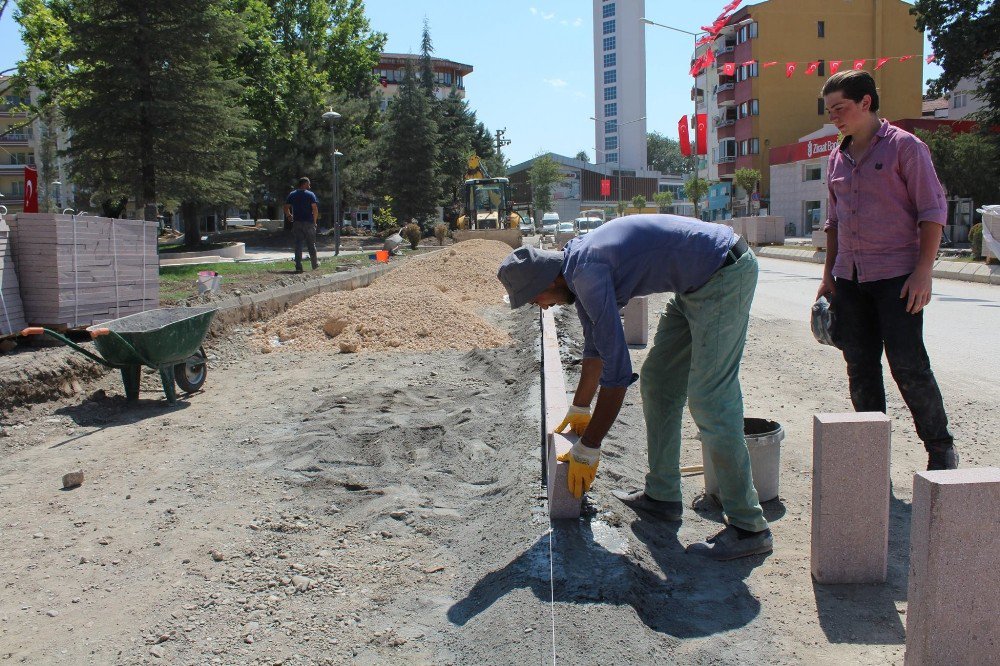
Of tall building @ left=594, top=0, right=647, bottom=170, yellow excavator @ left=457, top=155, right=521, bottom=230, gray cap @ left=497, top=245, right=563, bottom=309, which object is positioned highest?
A: tall building @ left=594, top=0, right=647, bottom=170

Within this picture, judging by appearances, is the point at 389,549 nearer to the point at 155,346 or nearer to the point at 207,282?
the point at 155,346

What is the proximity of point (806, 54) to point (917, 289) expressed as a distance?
54.2 metres

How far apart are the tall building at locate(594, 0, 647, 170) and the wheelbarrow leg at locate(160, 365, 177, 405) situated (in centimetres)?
9111

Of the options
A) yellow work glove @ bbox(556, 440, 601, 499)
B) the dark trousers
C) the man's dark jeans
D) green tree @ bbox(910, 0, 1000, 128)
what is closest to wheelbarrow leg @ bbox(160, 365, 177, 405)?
yellow work glove @ bbox(556, 440, 601, 499)

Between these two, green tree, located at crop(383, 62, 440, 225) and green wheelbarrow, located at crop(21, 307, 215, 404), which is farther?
green tree, located at crop(383, 62, 440, 225)

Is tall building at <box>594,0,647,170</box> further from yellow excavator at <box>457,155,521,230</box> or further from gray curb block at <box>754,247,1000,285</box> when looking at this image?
gray curb block at <box>754,247,1000,285</box>

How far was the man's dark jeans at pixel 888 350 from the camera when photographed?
3.75 m

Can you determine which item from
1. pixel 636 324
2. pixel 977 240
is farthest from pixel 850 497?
pixel 977 240

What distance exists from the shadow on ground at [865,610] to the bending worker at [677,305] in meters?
0.39

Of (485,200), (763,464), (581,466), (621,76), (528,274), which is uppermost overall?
(621,76)

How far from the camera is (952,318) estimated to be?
1030 centimetres

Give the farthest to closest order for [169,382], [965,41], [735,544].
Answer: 1. [965,41]
2. [169,382]
3. [735,544]

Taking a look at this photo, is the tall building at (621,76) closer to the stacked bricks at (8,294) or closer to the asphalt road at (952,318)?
the asphalt road at (952,318)

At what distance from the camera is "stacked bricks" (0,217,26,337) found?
7.69 m
